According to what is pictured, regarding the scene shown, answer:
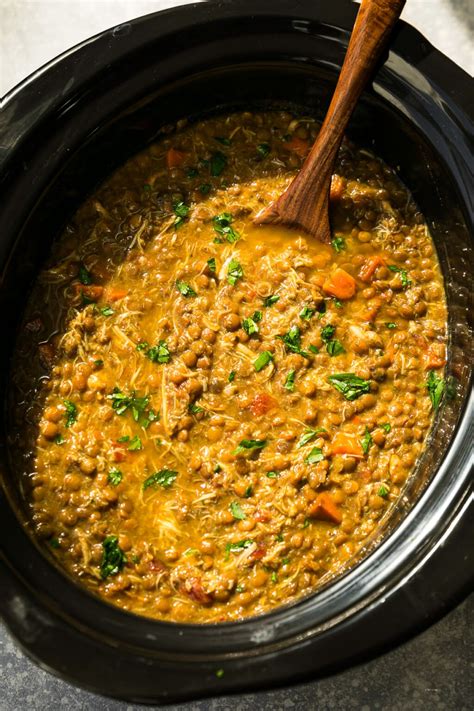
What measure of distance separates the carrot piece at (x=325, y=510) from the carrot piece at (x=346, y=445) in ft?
0.78

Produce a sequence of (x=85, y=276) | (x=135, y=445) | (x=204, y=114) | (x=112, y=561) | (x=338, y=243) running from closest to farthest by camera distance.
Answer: (x=112, y=561), (x=135, y=445), (x=85, y=276), (x=338, y=243), (x=204, y=114)

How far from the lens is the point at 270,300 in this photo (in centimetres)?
445

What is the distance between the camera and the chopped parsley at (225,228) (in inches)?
179

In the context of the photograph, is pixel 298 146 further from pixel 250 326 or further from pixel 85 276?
pixel 85 276

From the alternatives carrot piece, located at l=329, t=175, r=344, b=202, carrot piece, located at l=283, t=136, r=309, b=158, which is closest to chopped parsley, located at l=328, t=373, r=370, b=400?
carrot piece, located at l=329, t=175, r=344, b=202

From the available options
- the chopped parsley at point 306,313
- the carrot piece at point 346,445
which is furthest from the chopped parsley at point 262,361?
the carrot piece at point 346,445

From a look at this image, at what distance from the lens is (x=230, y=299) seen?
14.6 ft

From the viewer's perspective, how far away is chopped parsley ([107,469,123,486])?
422 centimetres

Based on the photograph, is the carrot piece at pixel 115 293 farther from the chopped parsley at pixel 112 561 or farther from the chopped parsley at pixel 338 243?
the chopped parsley at pixel 112 561

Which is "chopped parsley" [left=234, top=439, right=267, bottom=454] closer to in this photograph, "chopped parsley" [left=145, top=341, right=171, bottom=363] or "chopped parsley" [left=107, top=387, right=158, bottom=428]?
"chopped parsley" [left=107, top=387, right=158, bottom=428]

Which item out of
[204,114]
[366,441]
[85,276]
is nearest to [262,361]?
[366,441]

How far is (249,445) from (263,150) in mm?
1659

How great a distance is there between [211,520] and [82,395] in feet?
3.01

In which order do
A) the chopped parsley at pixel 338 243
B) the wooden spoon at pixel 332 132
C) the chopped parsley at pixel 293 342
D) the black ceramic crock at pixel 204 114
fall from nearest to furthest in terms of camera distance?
1. the black ceramic crock at pixel 204 114
2. the wooden spoon at pixel 332 132
3. the chopped parsley at pixel 293 342
4. the chopped parsley at pixel 338 243
